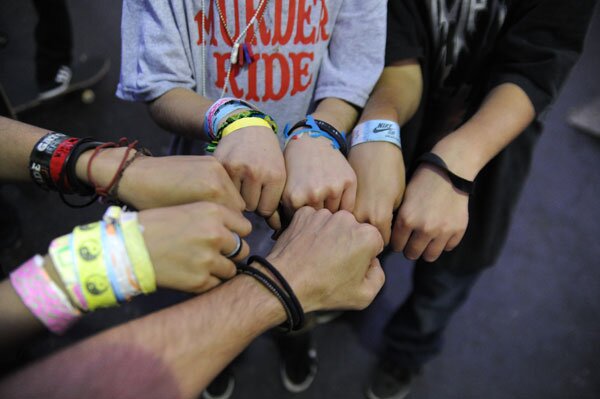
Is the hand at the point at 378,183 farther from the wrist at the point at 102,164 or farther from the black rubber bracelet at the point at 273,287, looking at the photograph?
the wrist at the point at 102,164

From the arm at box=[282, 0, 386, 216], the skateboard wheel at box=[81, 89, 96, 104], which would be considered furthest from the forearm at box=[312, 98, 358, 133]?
the skateboard wheel at box=[81, 89, 96, 104]

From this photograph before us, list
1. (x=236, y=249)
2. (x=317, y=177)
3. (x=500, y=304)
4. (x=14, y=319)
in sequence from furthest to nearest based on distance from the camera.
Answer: (x=500, y=304) < (x=317, y=177) < (x=236, y=249) < (x=14, y=319)

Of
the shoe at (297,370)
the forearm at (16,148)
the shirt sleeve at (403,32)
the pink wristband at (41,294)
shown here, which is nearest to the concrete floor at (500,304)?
the shoe at (297,370)

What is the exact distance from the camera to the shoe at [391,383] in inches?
65.4

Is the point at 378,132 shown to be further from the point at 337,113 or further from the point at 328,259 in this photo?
the point at 328,259

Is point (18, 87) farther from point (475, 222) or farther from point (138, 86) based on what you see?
point (475, 222)

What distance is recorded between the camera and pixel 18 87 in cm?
271

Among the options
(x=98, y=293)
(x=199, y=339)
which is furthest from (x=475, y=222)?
(x=98, y=293)

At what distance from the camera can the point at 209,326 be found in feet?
2.28

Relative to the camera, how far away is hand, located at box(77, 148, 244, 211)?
0.77 m

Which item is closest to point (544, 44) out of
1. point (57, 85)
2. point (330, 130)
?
point (330, 130)

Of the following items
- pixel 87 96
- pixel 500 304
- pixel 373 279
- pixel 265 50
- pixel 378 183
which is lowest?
pixel 500 304

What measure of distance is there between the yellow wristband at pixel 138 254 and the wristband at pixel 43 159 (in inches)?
10.2

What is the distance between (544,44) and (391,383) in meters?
1.28
